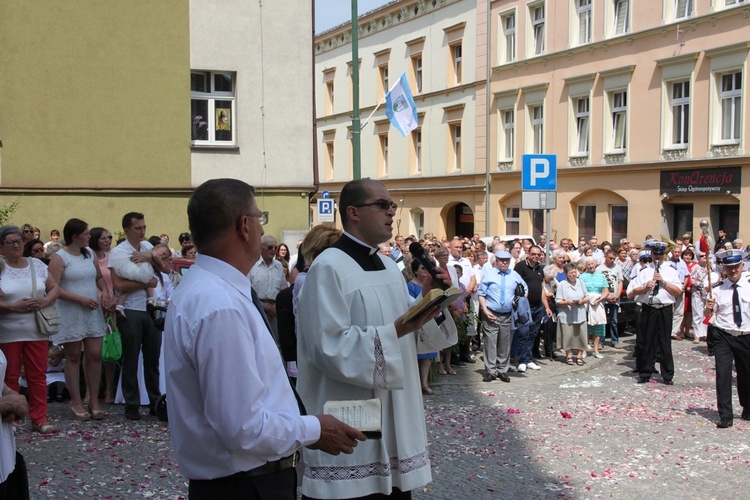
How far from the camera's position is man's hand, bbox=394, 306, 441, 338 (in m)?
3.54

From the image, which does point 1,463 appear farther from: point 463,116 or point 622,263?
point 463,116

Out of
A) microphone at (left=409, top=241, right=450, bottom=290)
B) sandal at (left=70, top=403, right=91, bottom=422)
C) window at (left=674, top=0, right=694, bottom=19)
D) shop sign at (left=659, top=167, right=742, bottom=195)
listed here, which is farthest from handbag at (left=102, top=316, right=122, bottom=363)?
window at (left=674, top=0, right=694, bottom=19)

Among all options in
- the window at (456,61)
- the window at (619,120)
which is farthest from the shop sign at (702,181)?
the window at (456,61)

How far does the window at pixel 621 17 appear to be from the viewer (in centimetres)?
2777

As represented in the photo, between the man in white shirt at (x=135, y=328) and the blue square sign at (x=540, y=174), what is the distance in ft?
25.9

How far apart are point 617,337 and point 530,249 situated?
3218 millimetres

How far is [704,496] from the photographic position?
21.6 ft

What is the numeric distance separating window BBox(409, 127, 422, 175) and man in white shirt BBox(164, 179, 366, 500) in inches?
1467

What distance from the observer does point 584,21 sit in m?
29.7

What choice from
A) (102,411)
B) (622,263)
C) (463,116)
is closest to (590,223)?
(463,116)

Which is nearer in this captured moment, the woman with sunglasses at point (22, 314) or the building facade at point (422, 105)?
the woman with sunglasses at point (22, 314)

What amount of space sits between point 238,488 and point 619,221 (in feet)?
90.7

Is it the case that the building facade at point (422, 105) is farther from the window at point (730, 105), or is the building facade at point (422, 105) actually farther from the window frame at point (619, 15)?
the window at point (730, 105)

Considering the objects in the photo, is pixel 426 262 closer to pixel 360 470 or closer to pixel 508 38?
pixel 360 470
